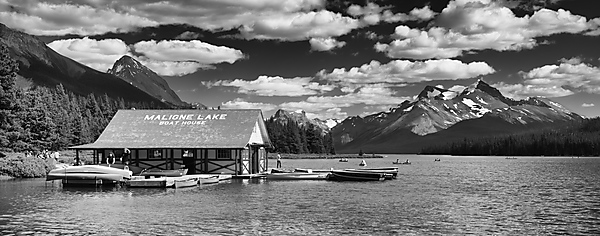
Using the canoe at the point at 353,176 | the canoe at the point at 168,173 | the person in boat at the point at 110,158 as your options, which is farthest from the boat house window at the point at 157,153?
the canoe at the point at 353,176

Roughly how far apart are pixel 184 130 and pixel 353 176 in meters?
20.0

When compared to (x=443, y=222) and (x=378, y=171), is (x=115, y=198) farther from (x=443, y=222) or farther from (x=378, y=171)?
(x=378, y=171)

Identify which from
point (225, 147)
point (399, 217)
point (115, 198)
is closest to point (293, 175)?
point (225, 147)

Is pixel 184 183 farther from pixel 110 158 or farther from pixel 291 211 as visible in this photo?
pixel 291 211

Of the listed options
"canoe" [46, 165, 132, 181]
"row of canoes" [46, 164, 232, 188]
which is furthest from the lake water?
"row of canoes" [46, 164, 232, 188]

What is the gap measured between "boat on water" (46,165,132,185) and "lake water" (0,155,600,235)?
1.43 metres

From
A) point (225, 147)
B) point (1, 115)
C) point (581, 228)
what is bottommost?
point (581, 228)

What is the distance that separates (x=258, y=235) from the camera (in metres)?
28.7

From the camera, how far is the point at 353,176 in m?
67.4

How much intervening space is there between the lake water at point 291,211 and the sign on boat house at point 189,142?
9.97 metres

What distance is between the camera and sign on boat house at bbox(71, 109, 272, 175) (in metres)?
64.5

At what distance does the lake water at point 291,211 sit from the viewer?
30516mm

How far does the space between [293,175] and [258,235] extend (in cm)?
3892

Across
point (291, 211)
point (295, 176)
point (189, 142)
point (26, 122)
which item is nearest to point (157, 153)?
point (189, 142)
